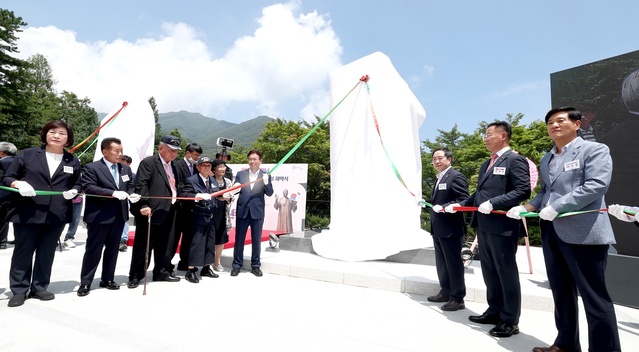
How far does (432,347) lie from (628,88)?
597cm

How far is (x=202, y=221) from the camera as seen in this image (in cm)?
419

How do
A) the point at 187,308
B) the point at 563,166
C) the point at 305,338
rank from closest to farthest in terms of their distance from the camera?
the point at 563,166
the point at 305,338
the point at 187,308

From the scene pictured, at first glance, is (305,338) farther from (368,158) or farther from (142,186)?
(368,158)

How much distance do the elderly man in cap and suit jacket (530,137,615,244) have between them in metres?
3.54

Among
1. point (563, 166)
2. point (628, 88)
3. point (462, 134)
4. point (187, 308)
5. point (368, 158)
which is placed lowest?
point (187, 308)

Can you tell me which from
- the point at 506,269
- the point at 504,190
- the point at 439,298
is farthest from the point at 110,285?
the point at 504,190

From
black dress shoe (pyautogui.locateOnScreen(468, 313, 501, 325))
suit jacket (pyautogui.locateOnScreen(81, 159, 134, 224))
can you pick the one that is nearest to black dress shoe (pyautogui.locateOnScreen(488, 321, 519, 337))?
black dress shoe (pyautogui.locateOnScreen(468, 313, 501, 325))

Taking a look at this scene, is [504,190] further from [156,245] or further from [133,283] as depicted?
[133,283]

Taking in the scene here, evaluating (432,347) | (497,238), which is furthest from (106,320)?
(497,238)

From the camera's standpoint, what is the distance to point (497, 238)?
2734 millimetres

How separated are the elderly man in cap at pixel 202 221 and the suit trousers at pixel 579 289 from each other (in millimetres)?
3529

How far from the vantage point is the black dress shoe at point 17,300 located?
2953 mm

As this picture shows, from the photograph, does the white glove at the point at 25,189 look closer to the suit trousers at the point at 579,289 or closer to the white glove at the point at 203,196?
the white glove at the point at 203,196

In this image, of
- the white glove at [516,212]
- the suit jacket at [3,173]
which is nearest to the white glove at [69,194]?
the suit jacket at [3,173]
